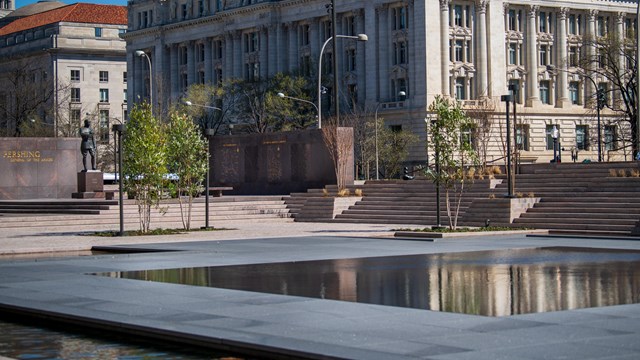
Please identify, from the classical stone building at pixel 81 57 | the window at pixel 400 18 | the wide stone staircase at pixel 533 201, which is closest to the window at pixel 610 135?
the window at pixel 400 18

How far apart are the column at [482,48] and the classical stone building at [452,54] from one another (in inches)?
3.5

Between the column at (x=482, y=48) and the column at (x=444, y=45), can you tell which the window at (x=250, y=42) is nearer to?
the column at (x=444, y=45)

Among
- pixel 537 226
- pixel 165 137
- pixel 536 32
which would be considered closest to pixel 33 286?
pixel 165 137

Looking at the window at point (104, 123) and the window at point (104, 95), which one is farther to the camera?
the window at point (104, 95)

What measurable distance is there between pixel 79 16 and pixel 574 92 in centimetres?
6555

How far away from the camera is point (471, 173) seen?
46.7 m

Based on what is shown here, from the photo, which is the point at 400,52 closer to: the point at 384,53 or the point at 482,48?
the point at 384,53

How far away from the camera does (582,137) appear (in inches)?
4299

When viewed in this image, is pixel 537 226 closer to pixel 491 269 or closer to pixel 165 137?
pixel 165 137

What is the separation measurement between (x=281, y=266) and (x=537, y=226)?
17.4 meters

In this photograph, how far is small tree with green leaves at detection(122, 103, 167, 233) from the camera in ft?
127

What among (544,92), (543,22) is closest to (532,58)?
(544,92)

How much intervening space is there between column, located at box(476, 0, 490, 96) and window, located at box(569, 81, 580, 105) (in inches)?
461

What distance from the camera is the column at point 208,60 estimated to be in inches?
4877
